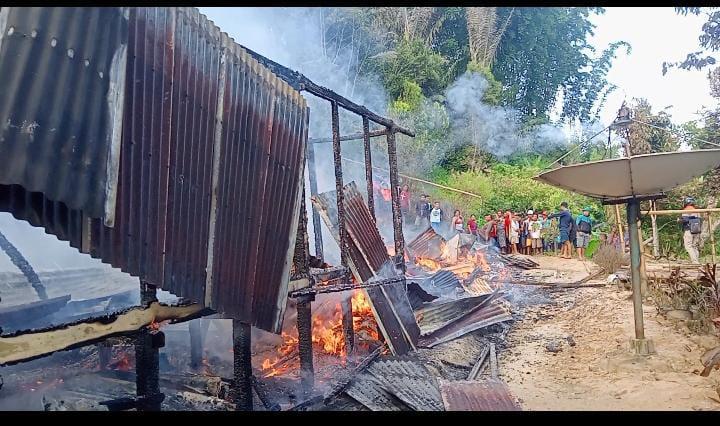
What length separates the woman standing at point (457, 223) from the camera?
10105 mm

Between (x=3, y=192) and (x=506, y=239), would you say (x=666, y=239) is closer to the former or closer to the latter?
(x=506, y=239)

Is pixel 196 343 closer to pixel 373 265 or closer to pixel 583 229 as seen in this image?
pixel 373 265

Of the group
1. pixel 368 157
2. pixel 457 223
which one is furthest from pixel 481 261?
pixel 368 157

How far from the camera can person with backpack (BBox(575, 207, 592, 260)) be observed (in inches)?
395

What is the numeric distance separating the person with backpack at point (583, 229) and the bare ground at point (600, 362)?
196cm

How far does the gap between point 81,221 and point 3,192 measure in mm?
391

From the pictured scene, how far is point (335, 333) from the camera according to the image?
6.34 meters

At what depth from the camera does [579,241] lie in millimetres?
10328

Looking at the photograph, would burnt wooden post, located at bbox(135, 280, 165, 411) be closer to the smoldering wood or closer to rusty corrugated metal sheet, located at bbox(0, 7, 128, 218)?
rusty corrugated metal sheet, located at bbox(0, 7, 128, 218)

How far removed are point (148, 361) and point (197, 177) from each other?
4.47ft

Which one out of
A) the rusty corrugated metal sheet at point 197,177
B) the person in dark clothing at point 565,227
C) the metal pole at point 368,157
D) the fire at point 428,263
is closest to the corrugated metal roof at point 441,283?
the fire at point 428,263

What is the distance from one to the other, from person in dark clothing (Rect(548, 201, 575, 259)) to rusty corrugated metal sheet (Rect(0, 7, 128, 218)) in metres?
8.70

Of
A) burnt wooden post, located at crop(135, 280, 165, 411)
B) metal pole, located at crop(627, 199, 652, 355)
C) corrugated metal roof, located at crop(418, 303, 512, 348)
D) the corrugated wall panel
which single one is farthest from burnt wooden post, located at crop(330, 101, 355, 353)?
metal pole, located at crop(627, 199, 652, 355)

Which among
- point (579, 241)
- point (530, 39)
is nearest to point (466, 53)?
point (530, 39)
